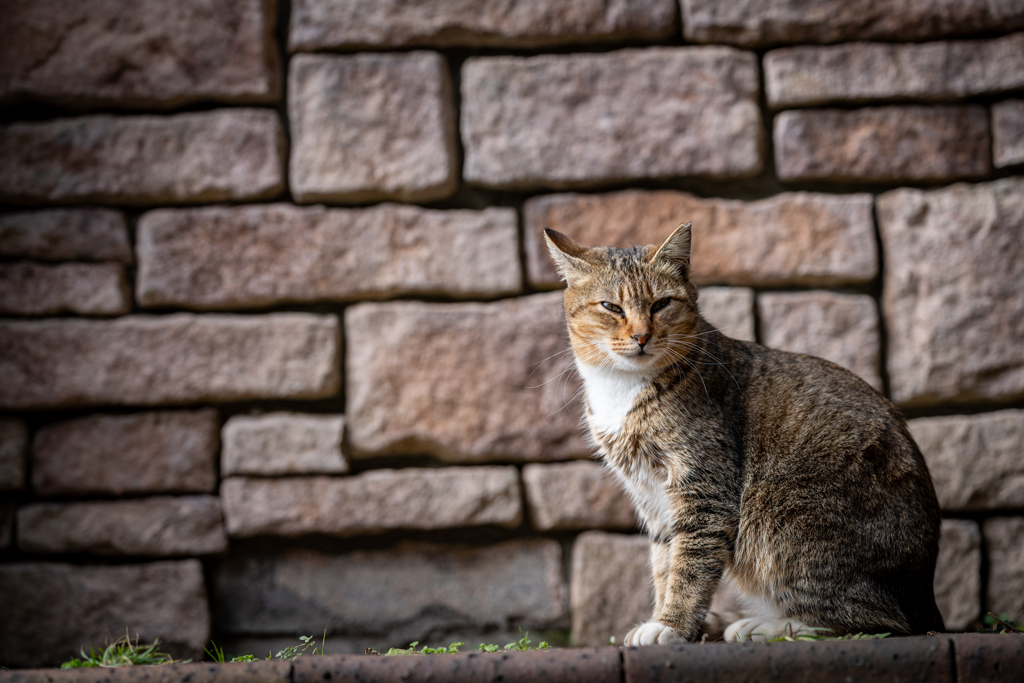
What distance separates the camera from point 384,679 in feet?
4.44

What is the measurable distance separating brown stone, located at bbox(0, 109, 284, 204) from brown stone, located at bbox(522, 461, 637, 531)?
1.40 metres

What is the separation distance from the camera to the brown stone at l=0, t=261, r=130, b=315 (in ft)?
7.73

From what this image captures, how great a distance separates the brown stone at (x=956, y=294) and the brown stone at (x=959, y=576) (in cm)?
45

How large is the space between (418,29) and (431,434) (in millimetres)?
1410

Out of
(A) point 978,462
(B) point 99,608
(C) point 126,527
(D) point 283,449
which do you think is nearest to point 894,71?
(A) point 978,462

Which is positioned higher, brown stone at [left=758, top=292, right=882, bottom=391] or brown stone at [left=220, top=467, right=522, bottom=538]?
brown stone at [left=758, top=292, right=882, bottom=391]

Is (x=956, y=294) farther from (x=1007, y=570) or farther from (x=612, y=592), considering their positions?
(x=612, y=592)

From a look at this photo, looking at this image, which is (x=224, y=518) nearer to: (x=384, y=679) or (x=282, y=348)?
(x=282, y=348)

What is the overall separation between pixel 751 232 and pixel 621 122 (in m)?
0.59

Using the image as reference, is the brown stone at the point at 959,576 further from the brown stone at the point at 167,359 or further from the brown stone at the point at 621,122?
the brown stone at the point at 167,359

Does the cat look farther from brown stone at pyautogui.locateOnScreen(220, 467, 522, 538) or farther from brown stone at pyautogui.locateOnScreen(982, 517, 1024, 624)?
brown stone at pyautogui.locateOnScreen(982, 517, 1024, 624)

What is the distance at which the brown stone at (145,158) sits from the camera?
239cm

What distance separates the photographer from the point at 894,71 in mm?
2381

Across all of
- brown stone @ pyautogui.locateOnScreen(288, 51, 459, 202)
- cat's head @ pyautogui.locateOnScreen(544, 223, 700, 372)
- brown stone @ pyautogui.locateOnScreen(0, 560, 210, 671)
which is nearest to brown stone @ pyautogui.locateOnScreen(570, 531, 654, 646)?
cat's head @ pyautogui.locateOnScreen(544, 223, 700, 372)
